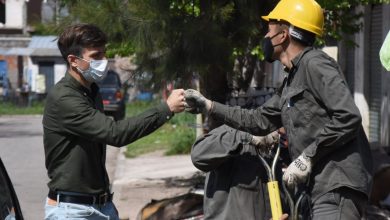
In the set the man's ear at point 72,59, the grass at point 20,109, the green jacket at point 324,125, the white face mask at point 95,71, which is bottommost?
the grass at point 20,109

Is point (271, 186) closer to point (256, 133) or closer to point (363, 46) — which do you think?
point (256, 133)

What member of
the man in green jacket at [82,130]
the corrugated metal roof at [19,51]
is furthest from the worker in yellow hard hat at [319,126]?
the corrugated metal roof at [19,51]

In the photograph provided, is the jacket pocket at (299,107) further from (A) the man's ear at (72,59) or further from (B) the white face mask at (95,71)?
(A) the man's ear at (72,59)

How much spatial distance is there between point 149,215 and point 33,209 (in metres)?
3.49

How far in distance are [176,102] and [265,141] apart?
938mm

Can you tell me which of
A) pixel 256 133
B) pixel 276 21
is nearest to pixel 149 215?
pixel 256 133

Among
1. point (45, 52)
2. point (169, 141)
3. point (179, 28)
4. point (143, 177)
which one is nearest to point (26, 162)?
point (143, 177)

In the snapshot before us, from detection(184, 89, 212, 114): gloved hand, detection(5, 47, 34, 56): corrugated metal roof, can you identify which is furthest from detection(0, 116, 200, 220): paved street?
detection(5, 47, 34, 56): corrugated metal roof

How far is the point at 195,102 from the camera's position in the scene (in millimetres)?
4840

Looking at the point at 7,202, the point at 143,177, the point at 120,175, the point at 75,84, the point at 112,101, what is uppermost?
the point at 75,84

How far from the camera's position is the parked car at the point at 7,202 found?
13.7 ft

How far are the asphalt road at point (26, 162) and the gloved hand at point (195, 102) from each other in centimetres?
597

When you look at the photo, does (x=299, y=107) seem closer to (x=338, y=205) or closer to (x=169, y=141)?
(x=338, y=205)

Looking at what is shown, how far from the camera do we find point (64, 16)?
9.22 meters
